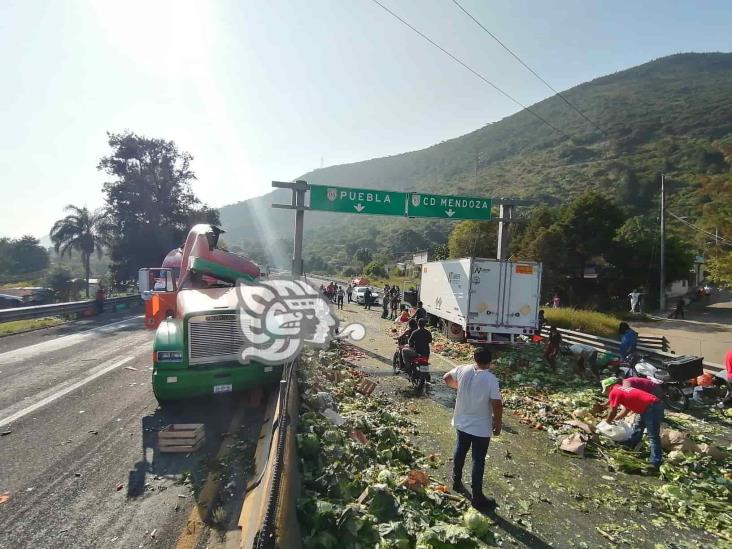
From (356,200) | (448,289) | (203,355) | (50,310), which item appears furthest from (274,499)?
(50,310)

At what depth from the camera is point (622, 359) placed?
10680 millimetres

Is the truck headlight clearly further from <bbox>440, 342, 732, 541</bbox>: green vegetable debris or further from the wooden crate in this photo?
<bbox>440, 342, 732, 541</bbox>: green vegetable debris

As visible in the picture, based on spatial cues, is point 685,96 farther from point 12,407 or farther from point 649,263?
point 12,407

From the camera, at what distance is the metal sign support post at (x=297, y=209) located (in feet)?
50.5

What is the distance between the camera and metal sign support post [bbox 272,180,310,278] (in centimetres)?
1540

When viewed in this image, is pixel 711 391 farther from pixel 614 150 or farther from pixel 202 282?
pixel 614 150

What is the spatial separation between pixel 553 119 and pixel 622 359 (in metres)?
205

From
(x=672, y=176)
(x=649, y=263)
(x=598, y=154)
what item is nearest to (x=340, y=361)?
(x=649, y=263)

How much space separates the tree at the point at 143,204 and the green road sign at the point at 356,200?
30.8 meters

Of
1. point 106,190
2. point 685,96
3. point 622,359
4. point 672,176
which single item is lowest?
point 622,359

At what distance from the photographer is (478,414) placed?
495cm

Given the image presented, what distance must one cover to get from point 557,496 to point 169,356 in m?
6.19

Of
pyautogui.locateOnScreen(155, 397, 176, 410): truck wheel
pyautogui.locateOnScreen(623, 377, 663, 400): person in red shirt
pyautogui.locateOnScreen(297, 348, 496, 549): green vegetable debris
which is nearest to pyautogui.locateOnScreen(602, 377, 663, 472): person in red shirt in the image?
pyautogui.locateOnScreen(623, 377, 663, 400): person in red shirt

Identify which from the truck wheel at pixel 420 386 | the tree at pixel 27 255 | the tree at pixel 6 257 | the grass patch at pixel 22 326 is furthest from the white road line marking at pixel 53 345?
the tree at pixel 27 255
